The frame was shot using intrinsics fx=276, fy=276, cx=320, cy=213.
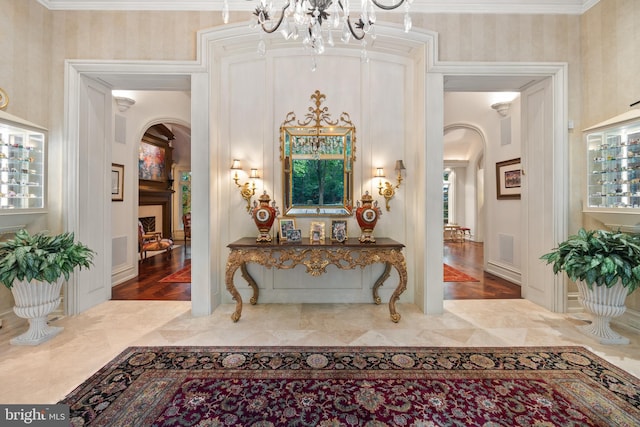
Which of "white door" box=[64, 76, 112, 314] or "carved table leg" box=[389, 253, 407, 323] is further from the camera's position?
"white door" box=[64, 76, 112, 314]

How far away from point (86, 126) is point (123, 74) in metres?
0.81

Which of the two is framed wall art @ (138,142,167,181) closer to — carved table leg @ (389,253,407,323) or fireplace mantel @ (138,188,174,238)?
fireplace mantel @ (138,188,174,238)

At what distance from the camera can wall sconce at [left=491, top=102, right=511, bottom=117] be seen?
4.96 meters

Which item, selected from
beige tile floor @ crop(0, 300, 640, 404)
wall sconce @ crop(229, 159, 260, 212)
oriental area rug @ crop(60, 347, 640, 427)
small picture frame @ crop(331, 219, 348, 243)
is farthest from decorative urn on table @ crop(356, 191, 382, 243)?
wall sconce @ crop(229, 159, 260, 212)

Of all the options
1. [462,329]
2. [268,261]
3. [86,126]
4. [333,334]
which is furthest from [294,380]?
[86,126]

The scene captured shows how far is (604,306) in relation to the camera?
104 inches

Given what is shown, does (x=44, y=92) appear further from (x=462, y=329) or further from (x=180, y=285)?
(x=462, y=329)

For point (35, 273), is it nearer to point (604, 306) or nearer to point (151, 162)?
point (604, 306)

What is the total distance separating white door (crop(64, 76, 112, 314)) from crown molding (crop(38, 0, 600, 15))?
88 centimetres

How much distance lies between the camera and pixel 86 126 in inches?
137

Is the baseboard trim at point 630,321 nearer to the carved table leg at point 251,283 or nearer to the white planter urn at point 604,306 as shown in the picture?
the white planter urn at point 604,306

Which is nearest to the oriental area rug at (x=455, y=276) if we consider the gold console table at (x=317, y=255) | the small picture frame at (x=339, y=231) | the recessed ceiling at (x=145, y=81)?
the gold console table at (x=317, y=255)

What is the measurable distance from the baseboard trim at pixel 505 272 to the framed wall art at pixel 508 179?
4.12 ft

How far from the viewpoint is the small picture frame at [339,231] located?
3279 mm
